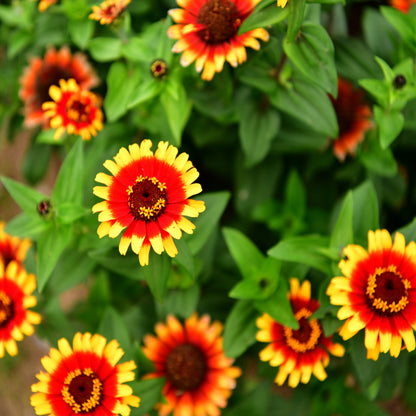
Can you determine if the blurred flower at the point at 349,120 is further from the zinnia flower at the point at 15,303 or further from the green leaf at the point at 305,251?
the zinnia flower at the point at 15,303

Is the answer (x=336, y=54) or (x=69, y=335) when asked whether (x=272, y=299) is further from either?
(x=336, y=54)

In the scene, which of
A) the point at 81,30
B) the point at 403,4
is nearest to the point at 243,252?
the point at 81,30

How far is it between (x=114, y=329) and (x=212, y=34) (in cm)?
87

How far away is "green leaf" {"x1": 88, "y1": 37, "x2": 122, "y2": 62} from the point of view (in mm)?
1582

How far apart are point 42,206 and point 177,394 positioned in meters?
0.68

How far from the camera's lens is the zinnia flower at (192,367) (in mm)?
1447

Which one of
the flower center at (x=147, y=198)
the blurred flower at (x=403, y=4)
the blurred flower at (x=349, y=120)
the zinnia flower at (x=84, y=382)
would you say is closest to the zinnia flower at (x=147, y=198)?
the flower center at (x=147, y=198)

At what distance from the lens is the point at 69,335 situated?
160 centimetres

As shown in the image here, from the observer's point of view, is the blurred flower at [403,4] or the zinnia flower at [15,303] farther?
the blurred flower at [403,4]

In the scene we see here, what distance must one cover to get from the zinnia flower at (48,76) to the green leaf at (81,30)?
0.15 m

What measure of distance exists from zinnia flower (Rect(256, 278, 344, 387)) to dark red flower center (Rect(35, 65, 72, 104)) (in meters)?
1.17

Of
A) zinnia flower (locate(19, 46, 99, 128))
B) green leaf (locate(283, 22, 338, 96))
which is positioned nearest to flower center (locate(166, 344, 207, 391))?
green leaf (locate(283, 22, 338, 96))

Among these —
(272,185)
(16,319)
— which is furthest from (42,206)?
(272,185)

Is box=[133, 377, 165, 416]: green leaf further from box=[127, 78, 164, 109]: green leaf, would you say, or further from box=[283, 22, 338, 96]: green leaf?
box=[283, 22, 338, 96]: green leaf
